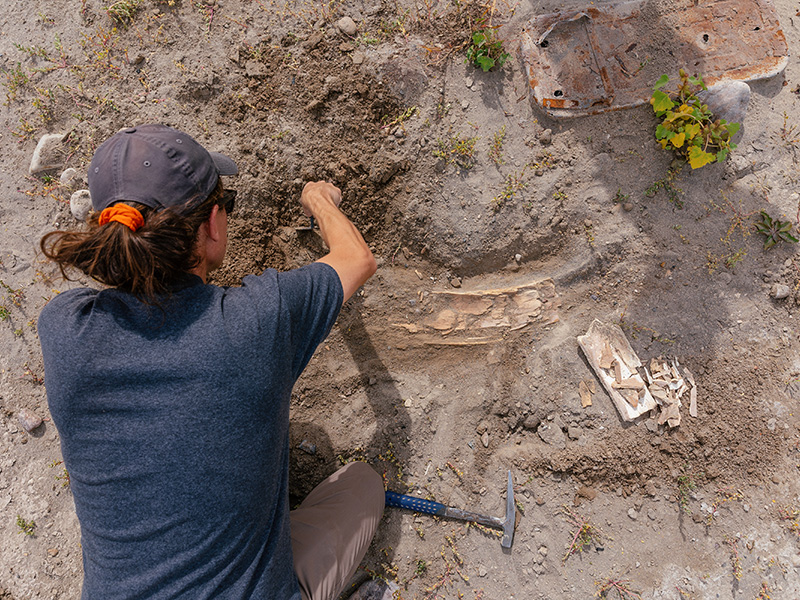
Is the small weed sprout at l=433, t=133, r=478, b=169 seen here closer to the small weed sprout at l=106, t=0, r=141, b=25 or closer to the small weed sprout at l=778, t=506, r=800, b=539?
the small weed sprout at l=106, t=0, r=141, b=25

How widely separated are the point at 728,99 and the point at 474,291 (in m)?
1.74

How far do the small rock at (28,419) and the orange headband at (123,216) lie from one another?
81.0 inches

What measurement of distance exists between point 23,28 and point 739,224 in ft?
15.0

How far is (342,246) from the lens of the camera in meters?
1.80

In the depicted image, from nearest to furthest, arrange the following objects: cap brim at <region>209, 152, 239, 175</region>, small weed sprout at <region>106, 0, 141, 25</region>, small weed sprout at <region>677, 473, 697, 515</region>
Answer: cap brim at <region>209, 152, 239, 175</region> < small weed sprout at <region>677, 473, 697, 515</region> < small weed sprout at <region>106, 0, 141, 25</region>

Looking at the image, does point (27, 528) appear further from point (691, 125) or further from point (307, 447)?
point (691, 125)

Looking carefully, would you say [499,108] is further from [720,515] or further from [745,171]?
[720,515]

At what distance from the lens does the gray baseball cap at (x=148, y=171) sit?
Result: 1430mm

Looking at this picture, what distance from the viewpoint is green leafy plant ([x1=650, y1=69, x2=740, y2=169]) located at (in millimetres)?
2434

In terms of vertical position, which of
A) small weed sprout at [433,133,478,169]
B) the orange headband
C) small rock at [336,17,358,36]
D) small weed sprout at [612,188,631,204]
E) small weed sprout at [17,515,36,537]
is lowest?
small weed sprout at [17,515,36,537]

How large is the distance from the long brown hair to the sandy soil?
121 cm

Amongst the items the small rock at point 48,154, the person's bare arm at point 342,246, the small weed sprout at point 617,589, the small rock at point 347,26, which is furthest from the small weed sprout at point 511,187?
the small rock at point 48,154

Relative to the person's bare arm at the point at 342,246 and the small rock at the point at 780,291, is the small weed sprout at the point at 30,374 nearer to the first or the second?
the person's bare arm at the point at 342,246

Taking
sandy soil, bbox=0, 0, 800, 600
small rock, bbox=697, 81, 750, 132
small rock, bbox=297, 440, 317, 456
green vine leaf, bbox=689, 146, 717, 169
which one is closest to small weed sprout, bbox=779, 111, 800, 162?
sandy soil, bbox=0, 0, 800, 600
